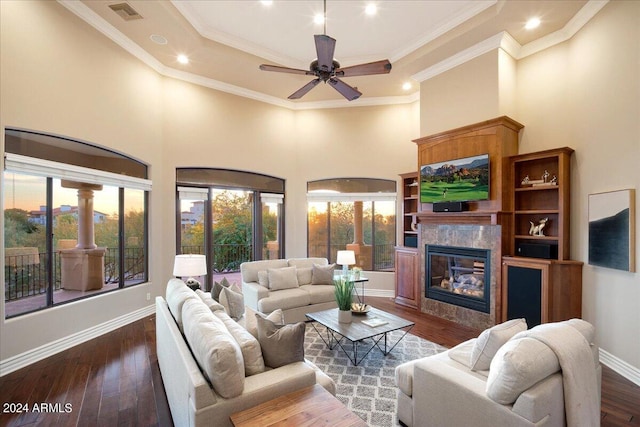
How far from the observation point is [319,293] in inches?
196

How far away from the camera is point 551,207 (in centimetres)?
440

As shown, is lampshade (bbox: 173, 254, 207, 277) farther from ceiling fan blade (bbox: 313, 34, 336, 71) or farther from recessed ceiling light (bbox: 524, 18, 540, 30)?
recessed ceiling light (bbox: 524, 18, 540, 30)

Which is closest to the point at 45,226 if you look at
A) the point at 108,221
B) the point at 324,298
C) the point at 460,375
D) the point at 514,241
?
the point at 108,221

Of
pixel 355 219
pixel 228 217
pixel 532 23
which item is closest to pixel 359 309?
pixel 355 219

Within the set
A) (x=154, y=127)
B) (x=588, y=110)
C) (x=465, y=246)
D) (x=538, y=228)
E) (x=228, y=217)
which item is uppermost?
(x=154, y=127)

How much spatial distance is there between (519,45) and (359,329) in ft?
16.1

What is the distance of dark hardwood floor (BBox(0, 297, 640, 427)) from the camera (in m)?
2.56

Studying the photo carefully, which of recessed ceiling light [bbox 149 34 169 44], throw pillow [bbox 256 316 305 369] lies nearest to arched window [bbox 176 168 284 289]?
recessed ceiling light [bbox 149 34 169 44]

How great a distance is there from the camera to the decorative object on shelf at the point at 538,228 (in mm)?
4383

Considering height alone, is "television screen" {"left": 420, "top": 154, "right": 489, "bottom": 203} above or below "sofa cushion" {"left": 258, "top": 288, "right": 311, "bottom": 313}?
above

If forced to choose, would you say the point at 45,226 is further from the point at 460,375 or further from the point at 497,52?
the point at 497,52

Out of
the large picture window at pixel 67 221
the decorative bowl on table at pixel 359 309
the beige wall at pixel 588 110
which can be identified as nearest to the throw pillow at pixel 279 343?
the decorative bowl on table at pixel 359 309

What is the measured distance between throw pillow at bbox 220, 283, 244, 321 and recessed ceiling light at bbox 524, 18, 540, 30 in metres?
5.28

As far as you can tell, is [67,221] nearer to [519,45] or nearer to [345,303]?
[345,303]
